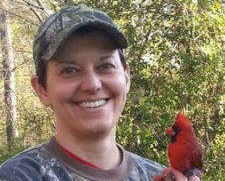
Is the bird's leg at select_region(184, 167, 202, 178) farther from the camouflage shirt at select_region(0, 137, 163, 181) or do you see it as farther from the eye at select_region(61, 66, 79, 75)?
the eye at select_region(61, 66, 79, 75)

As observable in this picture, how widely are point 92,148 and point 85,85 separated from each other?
269 mm

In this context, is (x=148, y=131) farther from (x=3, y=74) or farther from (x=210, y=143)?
(x=3, y=74)

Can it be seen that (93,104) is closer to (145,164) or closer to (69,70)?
(69,70)

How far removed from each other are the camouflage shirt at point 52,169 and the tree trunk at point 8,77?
10.8 meters

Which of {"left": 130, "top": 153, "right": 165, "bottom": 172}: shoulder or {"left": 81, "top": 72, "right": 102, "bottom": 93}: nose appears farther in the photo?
{"left": 130, "top": 153, "right": 165, "bottom": 172}: shoulder

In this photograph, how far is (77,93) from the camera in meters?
1.96

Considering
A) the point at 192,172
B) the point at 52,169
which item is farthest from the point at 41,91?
the point at 192,172

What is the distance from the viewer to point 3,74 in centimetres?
1592

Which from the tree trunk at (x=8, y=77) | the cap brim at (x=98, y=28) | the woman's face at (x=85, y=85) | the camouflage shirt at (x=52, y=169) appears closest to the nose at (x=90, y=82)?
the woman's face at (x=85, y=85)

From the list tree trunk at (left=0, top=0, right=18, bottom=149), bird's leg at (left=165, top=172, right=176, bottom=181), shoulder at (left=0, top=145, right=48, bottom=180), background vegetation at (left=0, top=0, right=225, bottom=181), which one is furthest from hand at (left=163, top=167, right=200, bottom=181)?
tree trunk at (left=0, top=0, right=18, bottom=149)

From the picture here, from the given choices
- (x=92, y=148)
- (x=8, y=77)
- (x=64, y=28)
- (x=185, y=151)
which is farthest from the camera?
(x=8, y=77)

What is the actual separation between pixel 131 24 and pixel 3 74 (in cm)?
933

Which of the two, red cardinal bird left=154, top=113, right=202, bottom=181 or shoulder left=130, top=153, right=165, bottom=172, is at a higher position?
red cardinal bird left=154, top=113, right=202, bottom=181

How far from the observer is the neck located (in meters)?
2.07
